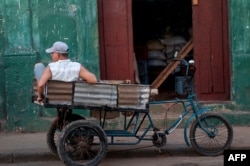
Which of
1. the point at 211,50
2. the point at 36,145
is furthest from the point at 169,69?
the point at 36,145

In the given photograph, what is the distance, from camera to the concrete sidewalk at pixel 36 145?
8.44m

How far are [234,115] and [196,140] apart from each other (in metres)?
2.24

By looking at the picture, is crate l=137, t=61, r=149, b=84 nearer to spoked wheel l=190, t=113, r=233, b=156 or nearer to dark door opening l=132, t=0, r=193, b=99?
dark door opening l=132, t=0, r=193, b=99

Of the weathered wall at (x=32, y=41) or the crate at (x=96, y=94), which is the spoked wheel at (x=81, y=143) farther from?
the weathered wall at (x=32, y=41)

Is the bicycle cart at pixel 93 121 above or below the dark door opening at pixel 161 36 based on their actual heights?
below

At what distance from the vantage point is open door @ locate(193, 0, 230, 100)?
1043 centimetres

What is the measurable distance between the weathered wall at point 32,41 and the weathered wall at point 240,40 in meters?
2.41

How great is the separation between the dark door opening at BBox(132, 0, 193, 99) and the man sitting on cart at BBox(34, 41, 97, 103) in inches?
156

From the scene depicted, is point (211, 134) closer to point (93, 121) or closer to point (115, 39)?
point (93, 121)

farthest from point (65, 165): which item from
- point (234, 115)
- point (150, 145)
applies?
point (234, 115)

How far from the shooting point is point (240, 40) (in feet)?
33.4

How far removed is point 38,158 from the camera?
8438 millimetres

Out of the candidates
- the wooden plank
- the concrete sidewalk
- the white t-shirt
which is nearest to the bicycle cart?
the white t-shirt

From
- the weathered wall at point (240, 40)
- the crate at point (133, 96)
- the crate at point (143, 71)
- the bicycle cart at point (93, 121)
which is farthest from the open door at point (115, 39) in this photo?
the crate at point (133, 96)
